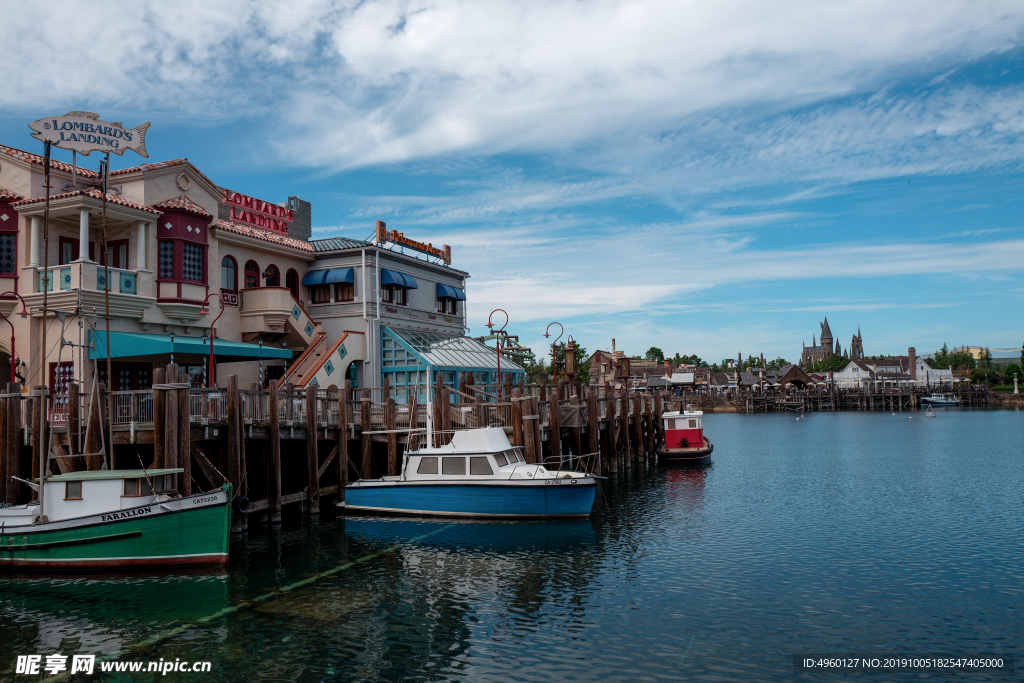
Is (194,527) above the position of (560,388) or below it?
below

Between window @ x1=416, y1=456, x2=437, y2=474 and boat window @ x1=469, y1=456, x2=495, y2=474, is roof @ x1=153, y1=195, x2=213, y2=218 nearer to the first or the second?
window @ x1=416, y1=456, x2=437, y2=474

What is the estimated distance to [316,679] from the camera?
40.9ft

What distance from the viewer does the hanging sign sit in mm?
39062

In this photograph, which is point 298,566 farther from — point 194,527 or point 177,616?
point 177,616

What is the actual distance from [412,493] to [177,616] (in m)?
10.5

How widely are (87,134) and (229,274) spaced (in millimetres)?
9602

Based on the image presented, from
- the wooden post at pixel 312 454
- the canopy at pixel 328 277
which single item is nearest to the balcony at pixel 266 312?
the canopy at pixel 328 277

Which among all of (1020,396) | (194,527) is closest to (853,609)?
(194,527)

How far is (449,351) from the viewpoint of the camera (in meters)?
40.3

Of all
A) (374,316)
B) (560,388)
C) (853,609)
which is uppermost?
(374,316)

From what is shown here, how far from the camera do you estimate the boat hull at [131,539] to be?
1831 centimetres

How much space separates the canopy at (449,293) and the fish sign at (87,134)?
19.4m

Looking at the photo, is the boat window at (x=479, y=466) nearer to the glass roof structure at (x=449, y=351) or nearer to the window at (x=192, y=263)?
the glass roof structure at (x=449, y=351)

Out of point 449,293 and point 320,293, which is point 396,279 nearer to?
point 320,293
